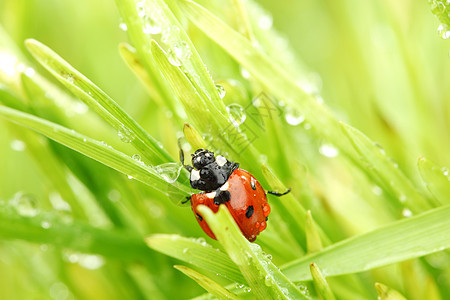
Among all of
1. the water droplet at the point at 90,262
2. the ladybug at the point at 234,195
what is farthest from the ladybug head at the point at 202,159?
the water droplet at the point at 90,262

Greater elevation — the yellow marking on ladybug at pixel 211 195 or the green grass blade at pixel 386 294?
the yellow marking on ladybug at pixel 211 195

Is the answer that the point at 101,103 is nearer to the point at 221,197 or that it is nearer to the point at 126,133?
the point at 126,133

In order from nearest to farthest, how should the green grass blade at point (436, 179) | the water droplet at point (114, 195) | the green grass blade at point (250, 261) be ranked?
the green grass blade at point (250, 261), the green grass blade at point (436, 179), the water droplet at point (114, 195)

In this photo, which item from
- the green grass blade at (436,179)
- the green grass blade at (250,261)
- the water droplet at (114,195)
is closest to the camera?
the green grass blade at (250,261)

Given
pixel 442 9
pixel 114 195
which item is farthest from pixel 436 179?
pixel 114 195

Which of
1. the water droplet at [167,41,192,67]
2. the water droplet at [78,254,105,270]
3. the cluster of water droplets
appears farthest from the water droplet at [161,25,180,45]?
the water droplet at [78,254,105,270]

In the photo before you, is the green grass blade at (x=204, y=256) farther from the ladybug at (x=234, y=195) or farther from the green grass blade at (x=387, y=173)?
the green grass blade at (x=387, y=173)

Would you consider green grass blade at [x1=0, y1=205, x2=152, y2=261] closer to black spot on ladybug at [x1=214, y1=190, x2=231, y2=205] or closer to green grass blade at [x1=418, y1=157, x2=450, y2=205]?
black spot on ladybug at [x1=214, y1=190, x2=231, y2=205]
